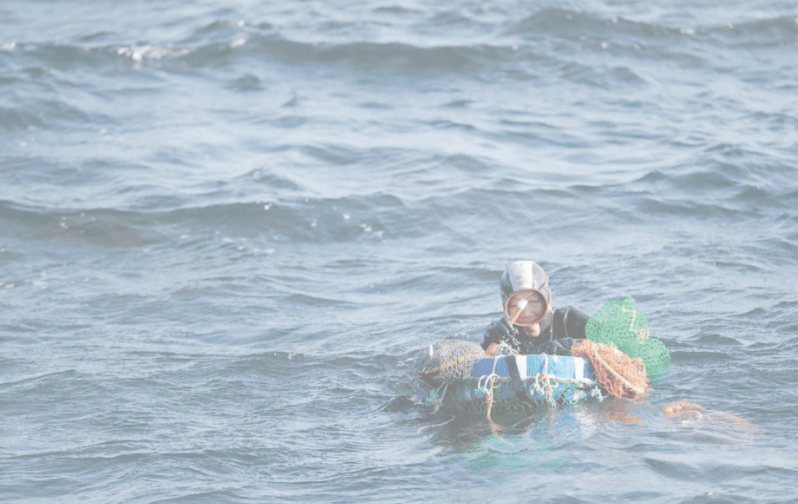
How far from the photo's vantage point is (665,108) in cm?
1952

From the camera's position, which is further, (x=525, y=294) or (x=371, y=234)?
(x=371, y=234)

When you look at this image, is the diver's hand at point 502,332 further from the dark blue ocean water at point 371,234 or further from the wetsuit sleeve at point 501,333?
the dark blue ocean water at point 371,234

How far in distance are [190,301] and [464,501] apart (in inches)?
262

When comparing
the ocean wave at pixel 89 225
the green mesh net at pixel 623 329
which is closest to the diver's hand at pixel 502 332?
the green mesh net at pixel 623 329

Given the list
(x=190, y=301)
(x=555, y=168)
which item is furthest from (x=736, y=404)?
(x=555, y=168)

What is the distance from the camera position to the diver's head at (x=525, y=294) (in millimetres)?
8352

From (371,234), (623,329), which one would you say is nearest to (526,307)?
(623,329)

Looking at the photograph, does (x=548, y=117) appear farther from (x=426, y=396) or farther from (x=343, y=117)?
(x=426, y=396)

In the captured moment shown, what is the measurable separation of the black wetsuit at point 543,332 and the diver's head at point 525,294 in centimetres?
42

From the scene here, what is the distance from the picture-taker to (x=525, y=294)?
8328mm

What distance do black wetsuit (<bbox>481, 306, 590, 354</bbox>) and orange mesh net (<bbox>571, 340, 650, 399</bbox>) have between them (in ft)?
1.64

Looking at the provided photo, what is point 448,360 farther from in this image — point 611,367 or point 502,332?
point 611,367

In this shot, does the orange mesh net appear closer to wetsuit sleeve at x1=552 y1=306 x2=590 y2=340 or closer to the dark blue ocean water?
the dark blue ocean water

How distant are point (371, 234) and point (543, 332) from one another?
243 inches
